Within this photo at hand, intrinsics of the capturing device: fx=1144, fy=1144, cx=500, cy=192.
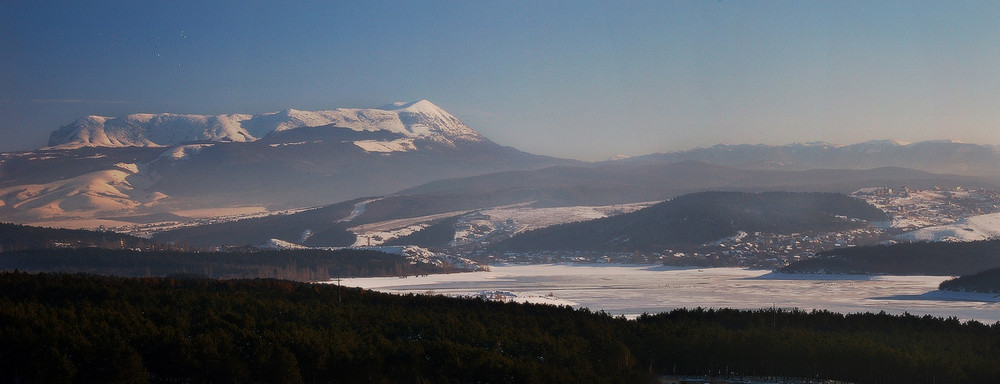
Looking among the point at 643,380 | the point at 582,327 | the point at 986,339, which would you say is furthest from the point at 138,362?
the point at 986,339

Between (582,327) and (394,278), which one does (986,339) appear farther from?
(394,278)

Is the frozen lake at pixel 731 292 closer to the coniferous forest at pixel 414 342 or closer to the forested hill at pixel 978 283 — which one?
the forested hill at pixel 978 283


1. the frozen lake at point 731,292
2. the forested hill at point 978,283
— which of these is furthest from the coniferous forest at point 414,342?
the forested hill at point 978,283

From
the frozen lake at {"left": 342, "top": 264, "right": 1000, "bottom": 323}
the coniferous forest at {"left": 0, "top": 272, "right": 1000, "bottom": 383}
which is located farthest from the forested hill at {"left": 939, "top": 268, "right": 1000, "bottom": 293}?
the coniferous forest at {"left": 0, "top": 272, "right": 1000, "bottom": 383}

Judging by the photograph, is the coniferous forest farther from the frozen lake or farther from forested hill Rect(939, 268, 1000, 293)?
forested hill Rect(939, 268, 1000, 293)

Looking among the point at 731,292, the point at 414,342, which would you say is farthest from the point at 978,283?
the point at 414,342

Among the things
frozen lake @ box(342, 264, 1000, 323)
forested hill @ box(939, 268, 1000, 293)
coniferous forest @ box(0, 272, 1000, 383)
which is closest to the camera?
coniferous forest @ box(0, 272, 1000, 383)
